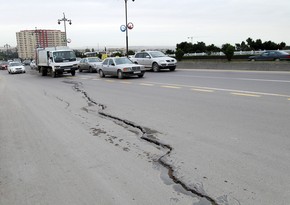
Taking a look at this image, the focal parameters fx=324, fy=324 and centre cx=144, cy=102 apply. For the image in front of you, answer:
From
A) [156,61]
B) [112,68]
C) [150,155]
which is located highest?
[156,61]

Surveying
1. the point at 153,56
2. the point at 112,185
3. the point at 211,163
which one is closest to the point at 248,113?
the point at 211,163

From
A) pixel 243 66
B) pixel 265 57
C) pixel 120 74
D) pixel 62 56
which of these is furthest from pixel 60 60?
pixel 265 57

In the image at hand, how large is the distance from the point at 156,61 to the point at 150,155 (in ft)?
70.8

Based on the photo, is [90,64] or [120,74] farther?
[90,64]

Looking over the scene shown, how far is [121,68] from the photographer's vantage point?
70.7 ft

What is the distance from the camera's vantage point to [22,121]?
862 centimetres

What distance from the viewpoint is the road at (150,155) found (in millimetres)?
3854

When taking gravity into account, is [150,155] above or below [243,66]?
below

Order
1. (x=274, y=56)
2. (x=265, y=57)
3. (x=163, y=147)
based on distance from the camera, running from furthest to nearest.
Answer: (x=265, y=57)
(x=274, y=56)
(x=163, y=147)

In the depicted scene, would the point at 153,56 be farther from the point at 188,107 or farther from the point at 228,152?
the point at 228,152

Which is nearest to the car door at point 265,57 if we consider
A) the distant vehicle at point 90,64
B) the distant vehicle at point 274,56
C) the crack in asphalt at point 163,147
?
the distant vehicle at point 274,56

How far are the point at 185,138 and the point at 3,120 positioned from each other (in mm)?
5392

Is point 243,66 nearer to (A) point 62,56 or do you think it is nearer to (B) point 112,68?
(B) point 112,68

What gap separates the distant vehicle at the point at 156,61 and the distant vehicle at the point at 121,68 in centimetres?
442
